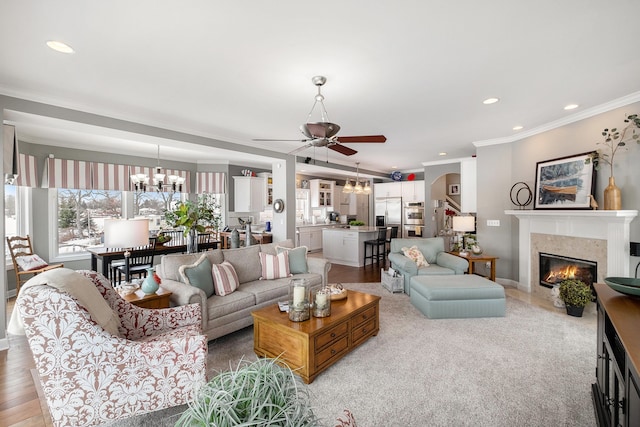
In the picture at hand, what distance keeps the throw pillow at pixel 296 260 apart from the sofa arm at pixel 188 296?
1.48 meters

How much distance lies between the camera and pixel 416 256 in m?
4.70

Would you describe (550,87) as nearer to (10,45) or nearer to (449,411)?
(449,411)

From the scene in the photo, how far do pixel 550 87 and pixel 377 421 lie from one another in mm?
3474

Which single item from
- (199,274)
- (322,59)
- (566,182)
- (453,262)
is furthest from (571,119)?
(199,274)

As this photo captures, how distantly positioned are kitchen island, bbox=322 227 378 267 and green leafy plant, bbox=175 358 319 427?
19.8 feet

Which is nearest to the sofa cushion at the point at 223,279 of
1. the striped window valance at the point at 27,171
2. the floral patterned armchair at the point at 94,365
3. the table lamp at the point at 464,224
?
the floral patterned armchair at the point at 94,365

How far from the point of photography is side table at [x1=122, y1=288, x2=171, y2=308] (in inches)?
97.7

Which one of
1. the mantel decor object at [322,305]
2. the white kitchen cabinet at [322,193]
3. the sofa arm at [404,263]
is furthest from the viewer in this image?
the white kitchen cabinet at [322,193]

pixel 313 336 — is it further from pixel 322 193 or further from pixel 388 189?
pixel 388 189

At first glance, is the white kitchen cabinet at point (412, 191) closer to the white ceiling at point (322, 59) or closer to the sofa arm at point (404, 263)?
the sofa arm at point (404, 263)

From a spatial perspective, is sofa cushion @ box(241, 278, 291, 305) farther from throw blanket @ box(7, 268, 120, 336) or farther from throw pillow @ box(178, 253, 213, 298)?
throw blanket @ box(7, 268, 120, 336)

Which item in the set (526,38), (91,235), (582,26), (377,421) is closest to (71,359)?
(377,421)

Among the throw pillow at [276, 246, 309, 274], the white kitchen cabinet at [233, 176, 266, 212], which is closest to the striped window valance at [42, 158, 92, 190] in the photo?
the white kitchen cabinet at [233, 176, 266, 212]

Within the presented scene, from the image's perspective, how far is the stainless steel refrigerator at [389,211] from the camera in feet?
29.8
